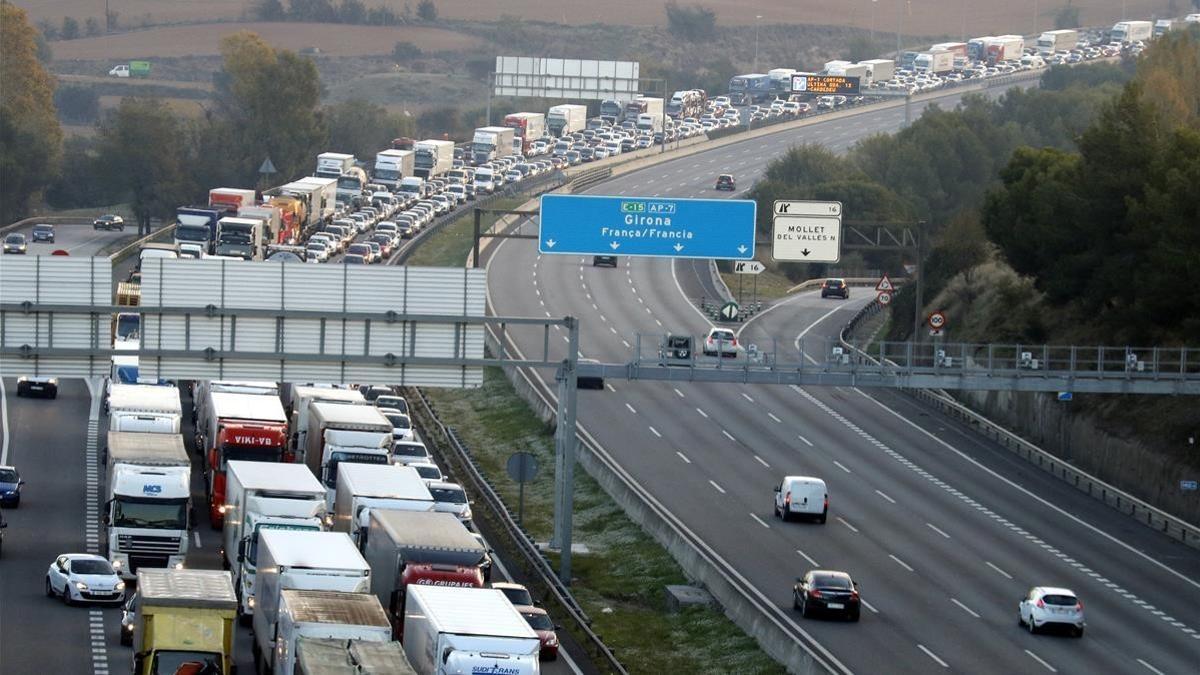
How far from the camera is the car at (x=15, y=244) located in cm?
9825

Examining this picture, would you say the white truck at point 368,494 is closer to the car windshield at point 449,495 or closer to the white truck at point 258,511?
the white truck at point 258,511

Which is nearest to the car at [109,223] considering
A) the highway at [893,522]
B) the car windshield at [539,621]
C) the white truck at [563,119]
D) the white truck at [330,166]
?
the white truck at [330,166]

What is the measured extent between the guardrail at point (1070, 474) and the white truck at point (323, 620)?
25.9 m

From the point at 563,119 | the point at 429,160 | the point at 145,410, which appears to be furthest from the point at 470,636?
the point at 563,119

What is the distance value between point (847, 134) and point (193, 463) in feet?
353

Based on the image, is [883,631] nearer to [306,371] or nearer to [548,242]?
[306,371]

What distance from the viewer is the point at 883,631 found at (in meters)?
42.3

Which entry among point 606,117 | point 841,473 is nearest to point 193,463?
point 841,473

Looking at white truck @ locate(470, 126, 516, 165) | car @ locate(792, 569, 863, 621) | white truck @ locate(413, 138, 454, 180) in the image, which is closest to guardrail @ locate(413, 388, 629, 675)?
car @ locate(792, 569, 863, 621)

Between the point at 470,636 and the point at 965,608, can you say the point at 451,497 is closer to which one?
the point at 965,608

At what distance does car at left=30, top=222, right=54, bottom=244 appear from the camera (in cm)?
11044

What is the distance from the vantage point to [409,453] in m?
55.8

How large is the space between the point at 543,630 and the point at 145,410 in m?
16.7

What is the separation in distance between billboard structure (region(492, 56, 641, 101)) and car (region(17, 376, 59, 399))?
50.6 m
